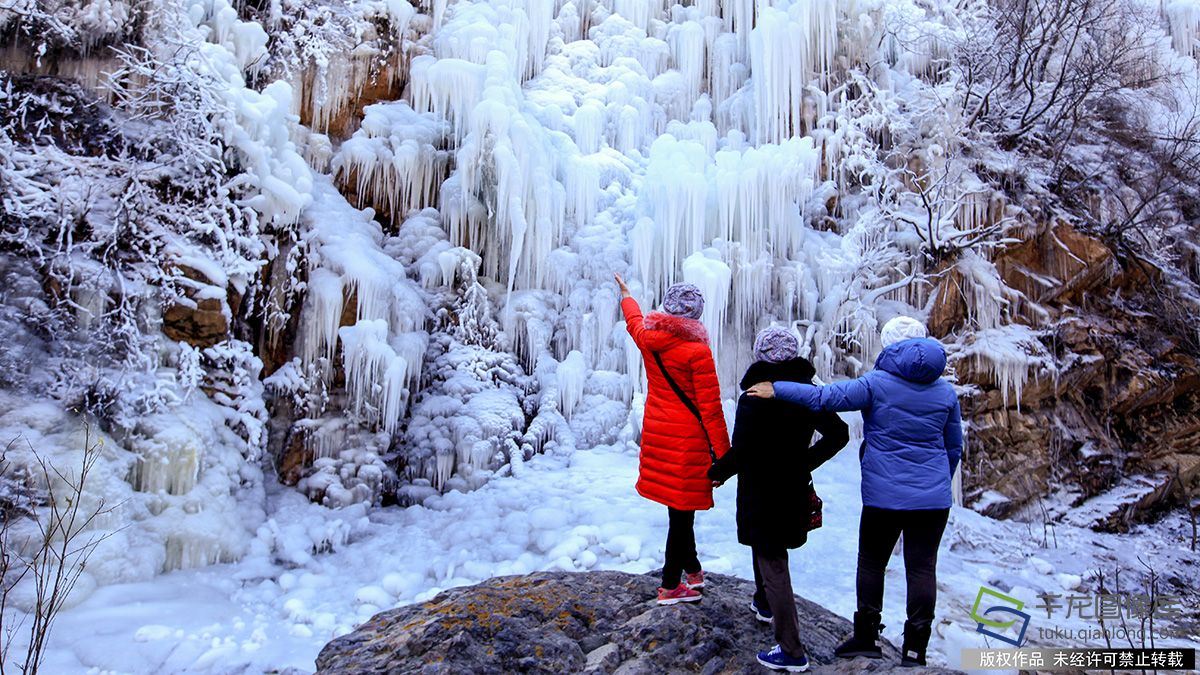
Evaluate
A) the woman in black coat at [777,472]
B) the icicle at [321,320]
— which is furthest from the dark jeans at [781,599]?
the icicle at [321,320]

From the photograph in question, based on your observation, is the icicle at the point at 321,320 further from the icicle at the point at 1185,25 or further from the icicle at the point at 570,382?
the icicle at the point at 1185,25

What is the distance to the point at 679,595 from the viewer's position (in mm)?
2689

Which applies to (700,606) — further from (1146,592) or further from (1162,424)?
(1162,424)

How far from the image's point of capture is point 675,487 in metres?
2.69

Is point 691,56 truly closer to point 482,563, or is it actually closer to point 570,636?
point 482,563

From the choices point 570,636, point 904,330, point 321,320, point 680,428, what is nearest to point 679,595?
point 570,636

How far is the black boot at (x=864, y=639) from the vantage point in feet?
7.92

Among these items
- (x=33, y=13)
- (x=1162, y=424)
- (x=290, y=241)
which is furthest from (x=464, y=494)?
(x=1162, y=424)

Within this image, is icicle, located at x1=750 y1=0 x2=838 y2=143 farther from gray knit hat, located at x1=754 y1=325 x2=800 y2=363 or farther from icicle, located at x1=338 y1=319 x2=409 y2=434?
gray knit hat, located at x1=754 y1=325 x2=800 y2=363

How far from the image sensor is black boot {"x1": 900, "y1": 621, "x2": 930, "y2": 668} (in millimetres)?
2367

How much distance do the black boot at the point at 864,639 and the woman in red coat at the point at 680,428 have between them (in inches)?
22.4

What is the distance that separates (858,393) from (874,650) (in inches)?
35.7

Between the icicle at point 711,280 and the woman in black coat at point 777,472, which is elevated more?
the icicle at point 711,280

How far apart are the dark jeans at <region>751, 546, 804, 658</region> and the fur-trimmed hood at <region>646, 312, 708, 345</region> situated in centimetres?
83
